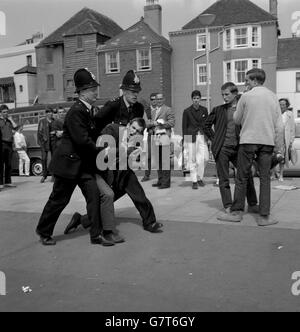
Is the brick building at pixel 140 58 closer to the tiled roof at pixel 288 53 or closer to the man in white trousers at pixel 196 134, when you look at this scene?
the tiled roof at pixel 288 53

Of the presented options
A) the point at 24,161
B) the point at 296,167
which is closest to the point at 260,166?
the point at 296,167

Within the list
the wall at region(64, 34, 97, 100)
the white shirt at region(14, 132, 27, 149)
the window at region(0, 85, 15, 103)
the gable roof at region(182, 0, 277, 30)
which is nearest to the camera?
the white shirt at region(14, 132, 27, 149)

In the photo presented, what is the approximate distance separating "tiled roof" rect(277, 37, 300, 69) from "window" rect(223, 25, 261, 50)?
8.13ft

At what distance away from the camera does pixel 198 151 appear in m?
9.37

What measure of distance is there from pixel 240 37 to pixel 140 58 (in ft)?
30.5

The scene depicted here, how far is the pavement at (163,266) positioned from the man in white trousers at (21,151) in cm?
722

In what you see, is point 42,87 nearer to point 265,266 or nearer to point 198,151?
point 198,151

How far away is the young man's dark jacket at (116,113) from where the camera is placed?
18.7 ft

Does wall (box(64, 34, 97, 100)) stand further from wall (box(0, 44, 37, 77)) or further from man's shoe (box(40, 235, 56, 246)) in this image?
man's shoe (box(40, 235, 56, 246))

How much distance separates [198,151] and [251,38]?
36.6m

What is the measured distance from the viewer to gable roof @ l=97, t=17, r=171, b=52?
4316 cm

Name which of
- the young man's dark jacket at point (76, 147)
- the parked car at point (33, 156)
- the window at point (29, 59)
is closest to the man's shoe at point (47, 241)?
the young man's dark jacket at point (76, 147)

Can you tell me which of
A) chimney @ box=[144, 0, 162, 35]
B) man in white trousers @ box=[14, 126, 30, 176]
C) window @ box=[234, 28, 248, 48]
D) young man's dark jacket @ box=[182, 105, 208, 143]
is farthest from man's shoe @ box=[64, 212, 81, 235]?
chimney @ box=[144, 0, 162, 35]

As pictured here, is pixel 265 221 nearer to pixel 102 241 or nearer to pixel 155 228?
pixel 155 228
